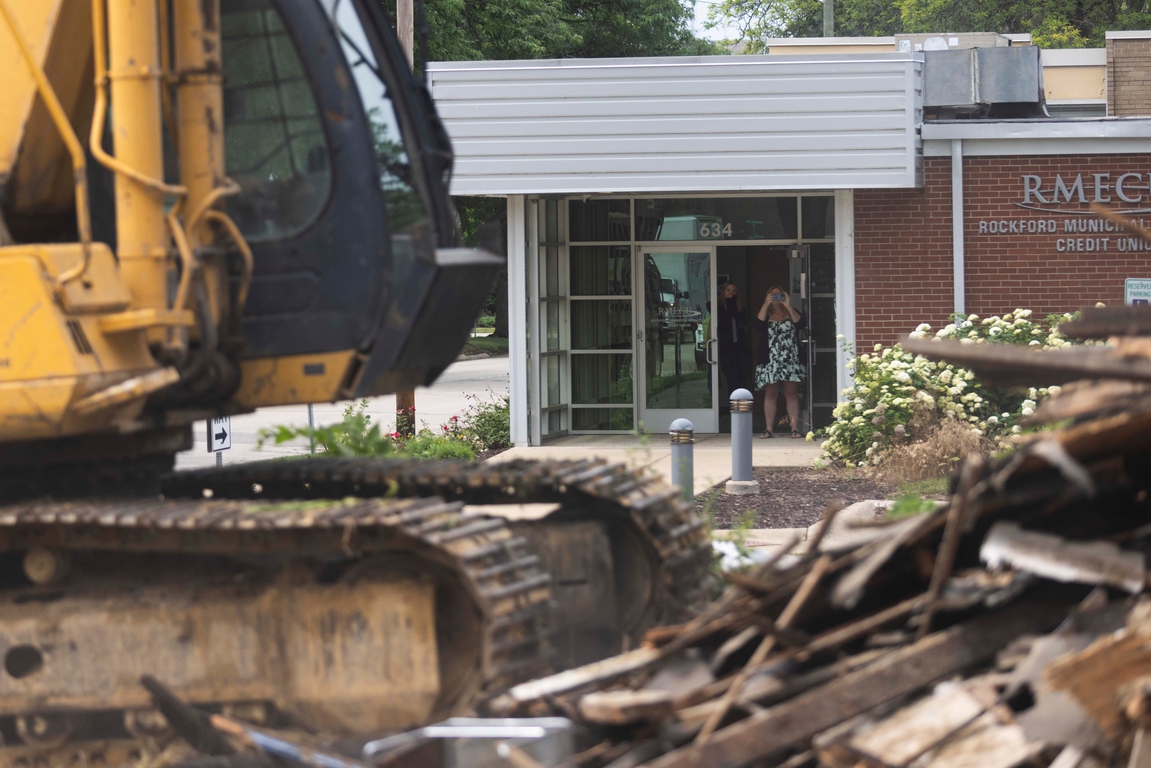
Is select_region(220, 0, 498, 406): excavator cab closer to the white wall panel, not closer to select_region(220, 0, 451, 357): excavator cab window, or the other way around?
select_region(220, 0, 451, 357): excavator cab window

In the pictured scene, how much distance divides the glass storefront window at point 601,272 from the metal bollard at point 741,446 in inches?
198

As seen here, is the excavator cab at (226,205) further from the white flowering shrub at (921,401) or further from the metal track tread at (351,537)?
the white flowering shrub at (921,401)

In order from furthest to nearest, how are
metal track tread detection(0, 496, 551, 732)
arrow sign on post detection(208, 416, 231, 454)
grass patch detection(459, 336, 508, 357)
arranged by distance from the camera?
grass patch detection(459, 336, 508, 357)
arrow sign on post detection(208, 416, 231, 454)
metal track tread detection(0, 496, 551, 732)

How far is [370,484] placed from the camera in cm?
611

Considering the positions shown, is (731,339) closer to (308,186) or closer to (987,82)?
(987,82)

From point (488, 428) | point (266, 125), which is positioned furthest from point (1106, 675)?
point (488, 428)

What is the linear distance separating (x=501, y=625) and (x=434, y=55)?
75.7 ft

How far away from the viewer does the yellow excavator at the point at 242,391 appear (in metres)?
5.07

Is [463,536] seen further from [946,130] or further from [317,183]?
[946,130]

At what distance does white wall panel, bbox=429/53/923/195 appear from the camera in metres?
14.4

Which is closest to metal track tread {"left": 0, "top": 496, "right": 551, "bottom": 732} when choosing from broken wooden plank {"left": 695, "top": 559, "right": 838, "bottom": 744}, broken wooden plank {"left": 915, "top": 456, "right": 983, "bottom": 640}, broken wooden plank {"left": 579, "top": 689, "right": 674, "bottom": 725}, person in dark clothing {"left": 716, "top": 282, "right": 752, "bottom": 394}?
broken wooden plank {"left": 579, "top": 689, "right": 674, "bottom": 725}

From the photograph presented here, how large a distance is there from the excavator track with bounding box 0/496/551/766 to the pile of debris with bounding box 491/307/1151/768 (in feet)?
2.98

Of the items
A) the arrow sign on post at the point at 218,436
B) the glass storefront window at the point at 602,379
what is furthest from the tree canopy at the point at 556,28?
the arrow sign on post at the point at 218,436

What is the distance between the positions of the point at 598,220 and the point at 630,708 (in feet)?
42.4
